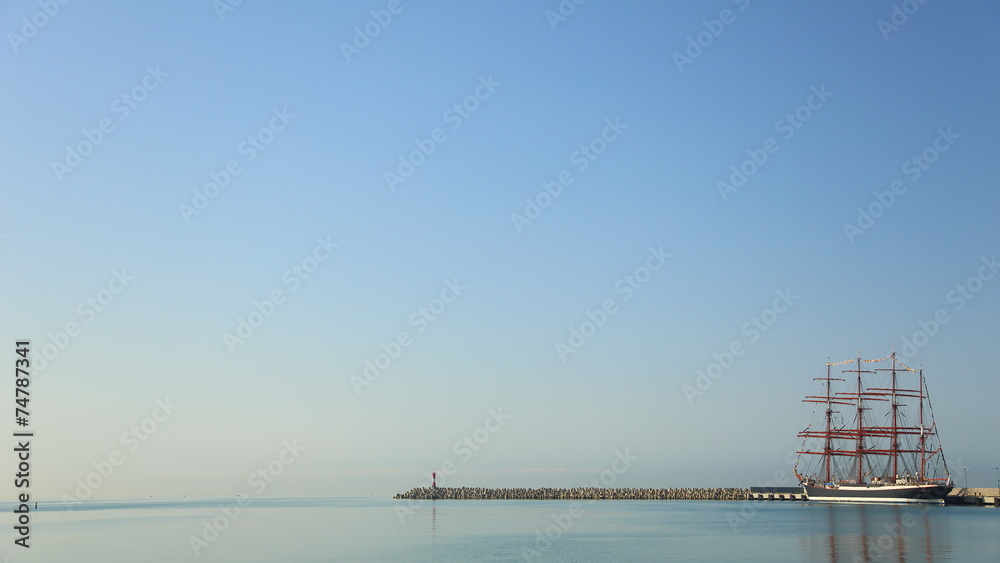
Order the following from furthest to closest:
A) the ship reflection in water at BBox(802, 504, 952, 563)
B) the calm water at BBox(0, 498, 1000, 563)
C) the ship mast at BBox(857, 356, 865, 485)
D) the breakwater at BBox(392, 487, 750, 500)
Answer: the breakwater at BBox(392, 487, 750, 500) → the ship mast at BBox(857, 356, 865, 485) → the calm water at BBox(0, 498, 1000, 563) → the ship reflection in water at BBox(802, 504, 952, 563)

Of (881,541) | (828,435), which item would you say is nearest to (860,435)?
(828,435)

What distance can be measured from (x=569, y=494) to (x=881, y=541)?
10672 centimetres

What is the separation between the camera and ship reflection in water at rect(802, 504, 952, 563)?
138 ft

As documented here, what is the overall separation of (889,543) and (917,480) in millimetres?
71804

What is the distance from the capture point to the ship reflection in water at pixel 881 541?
42.0 m

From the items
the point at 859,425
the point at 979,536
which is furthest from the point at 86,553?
the point at 859,425

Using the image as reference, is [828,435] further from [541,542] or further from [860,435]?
[541,542]

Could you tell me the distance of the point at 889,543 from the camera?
4906 cm

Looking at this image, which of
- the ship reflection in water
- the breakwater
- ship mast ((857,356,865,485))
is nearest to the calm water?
the ship reflection in water

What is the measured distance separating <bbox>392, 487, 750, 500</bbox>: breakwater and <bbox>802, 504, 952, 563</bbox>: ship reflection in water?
80.3 metres

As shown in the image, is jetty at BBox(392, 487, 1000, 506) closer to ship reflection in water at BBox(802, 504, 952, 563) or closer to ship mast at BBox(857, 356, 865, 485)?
ship mast at BBox(857, 356, 865, 485)

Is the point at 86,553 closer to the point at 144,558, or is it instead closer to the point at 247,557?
the point at 144,558

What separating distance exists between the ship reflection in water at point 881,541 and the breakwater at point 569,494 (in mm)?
80346

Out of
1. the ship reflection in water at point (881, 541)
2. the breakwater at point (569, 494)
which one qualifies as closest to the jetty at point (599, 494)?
the breakwater at point (569, 494)
